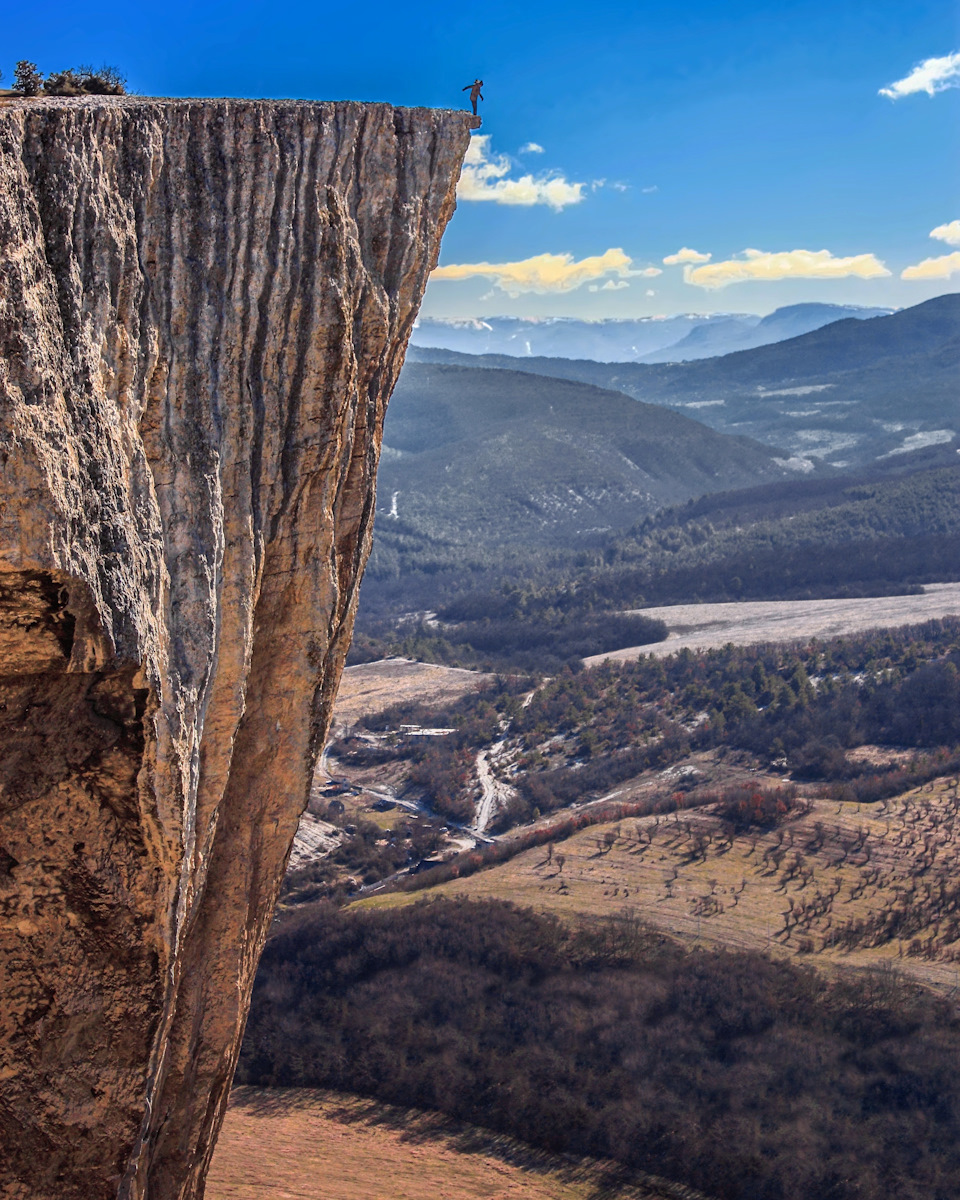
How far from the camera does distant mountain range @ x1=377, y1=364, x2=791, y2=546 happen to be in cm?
8144

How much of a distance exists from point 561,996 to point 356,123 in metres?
12.8

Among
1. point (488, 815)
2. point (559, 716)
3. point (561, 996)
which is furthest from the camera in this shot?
point (559, 716)

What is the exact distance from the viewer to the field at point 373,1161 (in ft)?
35.8

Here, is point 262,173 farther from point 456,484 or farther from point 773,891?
point 456,484

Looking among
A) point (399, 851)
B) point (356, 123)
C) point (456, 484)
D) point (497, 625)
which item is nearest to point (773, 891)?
point (399, 851)

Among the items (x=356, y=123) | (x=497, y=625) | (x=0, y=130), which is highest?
(x=356, y=123)

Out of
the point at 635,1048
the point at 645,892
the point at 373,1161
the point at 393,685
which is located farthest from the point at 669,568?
the point at 373,1161

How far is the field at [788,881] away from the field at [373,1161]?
212 inches

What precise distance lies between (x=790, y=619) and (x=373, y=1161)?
35.9m

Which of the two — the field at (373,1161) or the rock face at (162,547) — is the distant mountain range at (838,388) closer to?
the field at (373,1161)

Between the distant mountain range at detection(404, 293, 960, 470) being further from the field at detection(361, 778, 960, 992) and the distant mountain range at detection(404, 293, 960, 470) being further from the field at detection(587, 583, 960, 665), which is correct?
the field at detection(361, 778, 960, 992)

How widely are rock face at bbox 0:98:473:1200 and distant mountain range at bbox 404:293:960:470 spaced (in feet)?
313

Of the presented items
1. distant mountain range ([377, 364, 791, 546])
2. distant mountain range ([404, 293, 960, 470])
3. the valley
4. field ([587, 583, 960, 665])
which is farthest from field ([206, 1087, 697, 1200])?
distant mountain range ([404, 293, 960, 470])

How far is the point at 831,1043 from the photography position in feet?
47.4
